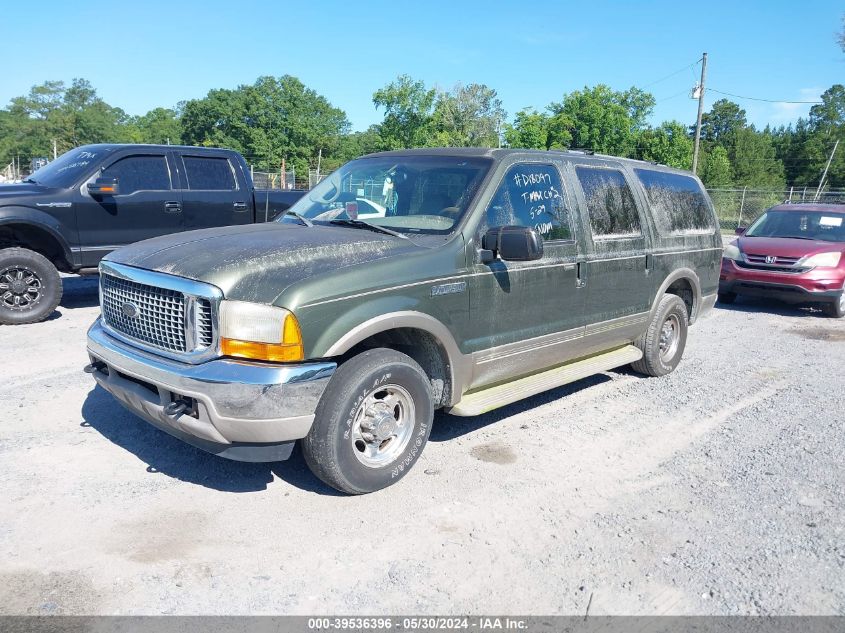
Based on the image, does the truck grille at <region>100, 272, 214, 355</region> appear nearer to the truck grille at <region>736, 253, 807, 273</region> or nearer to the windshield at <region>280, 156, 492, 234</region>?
the windshield at <region>280, 156, 492, 234</region>

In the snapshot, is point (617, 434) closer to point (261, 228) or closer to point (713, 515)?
point (713, 515)

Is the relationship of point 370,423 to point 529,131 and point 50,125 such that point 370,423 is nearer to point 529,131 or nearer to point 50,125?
point 529,131

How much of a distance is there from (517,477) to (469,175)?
2.01 metres

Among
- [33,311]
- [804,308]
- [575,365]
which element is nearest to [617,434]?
[575,365]

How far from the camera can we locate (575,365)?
210 inches

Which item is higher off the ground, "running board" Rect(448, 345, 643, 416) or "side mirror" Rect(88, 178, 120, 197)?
"side mirror" Rect(88, 178, 120, 197)

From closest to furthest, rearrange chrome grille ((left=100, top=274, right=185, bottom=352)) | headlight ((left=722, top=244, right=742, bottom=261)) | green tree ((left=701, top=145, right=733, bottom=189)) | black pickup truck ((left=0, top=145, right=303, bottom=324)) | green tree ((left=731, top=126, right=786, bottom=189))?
chrome grille ((left=100, top=274, right=185, bottom=352)) < black pickup truck ((left=0, top=145, right=303, bottom=324)) < headlight ((left=722, top=244, right=742, bottom=261)) < green tree ((left=701, top=145, right=733, bottom=189)) < green tree ((left=731, top=126, right=786, bottom=189))

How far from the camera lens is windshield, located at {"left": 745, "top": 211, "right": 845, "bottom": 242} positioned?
10.6 meters

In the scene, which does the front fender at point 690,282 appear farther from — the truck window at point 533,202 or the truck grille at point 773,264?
the truck grille at point 773,264

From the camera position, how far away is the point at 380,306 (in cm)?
363

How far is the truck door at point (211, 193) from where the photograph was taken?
9008mm

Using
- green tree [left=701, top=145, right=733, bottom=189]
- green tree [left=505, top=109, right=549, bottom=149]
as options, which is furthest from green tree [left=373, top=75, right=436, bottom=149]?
green tree [left=701, top=145, right=733, bottom=189]

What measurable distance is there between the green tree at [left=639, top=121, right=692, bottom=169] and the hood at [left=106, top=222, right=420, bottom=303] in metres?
59.8

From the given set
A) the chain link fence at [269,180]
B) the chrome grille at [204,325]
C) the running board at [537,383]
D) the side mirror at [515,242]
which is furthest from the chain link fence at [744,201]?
the chrome grille at [204,325]
